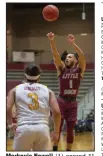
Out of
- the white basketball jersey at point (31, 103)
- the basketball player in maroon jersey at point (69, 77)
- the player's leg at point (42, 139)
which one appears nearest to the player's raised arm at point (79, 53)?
the basketball player in maroon jersey at point (69, 77)

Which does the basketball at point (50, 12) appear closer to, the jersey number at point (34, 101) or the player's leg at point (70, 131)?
the jersey number at point (34, 101)

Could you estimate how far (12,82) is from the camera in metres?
1.77

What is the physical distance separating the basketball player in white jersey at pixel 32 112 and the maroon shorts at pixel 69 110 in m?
0.08

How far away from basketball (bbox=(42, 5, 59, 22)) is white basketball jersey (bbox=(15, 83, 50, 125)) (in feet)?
1.11

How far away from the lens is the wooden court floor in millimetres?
1707

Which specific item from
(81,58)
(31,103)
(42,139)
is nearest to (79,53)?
(81,58)

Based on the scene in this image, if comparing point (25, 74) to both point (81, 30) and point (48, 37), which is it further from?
point (81, 30)

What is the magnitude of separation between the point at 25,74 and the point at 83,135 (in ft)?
1.36

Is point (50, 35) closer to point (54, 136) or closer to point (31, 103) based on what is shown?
point (31, 103)

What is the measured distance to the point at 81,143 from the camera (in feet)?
5.80

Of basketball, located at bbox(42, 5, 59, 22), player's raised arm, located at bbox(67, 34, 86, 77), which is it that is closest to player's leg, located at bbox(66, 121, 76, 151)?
player's raised arm, located at bbox(67, 34, 86, 77)

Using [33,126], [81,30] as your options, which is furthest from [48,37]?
[33,126]

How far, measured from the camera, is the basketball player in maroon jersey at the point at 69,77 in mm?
1815

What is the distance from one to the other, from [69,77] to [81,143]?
0.32 m
